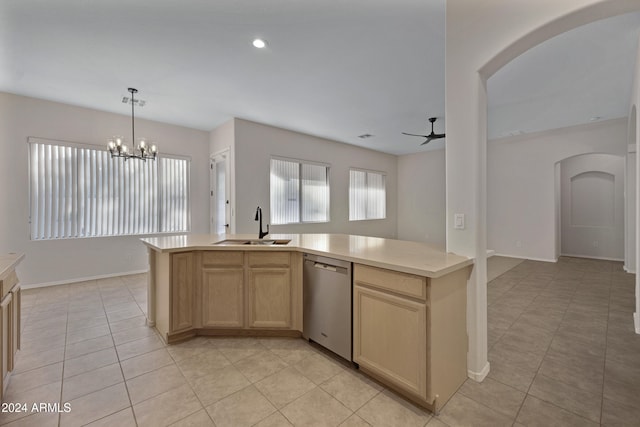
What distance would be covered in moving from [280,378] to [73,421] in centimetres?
125

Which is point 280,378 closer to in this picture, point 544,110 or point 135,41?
point 135,41

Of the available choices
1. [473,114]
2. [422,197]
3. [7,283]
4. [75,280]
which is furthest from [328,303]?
[422,197]

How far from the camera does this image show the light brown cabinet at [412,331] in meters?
1.63

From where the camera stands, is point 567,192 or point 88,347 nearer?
→ point 88,347

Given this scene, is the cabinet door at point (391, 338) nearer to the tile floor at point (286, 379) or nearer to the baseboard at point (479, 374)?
the tile floor at point (286, 379)

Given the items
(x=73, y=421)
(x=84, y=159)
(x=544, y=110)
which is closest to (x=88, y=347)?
(x=73, y=421)

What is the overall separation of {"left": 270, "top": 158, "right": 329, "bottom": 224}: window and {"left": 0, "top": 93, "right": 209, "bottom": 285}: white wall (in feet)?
7.43

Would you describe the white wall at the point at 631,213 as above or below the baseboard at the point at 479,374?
above

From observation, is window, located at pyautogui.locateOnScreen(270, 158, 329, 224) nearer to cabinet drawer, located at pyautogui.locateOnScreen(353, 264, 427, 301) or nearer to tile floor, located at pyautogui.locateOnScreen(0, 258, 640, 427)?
tile floor, located at pyautogui.locateOnScreen(0, 258, 640, 427)

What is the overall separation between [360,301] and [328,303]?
0.38m

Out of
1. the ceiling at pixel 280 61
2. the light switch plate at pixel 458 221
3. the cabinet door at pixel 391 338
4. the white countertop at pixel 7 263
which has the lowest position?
the cabinet door at pixel 391 338

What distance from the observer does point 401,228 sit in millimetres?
8820

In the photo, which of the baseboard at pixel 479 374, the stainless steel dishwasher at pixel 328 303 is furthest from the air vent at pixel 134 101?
the baseboard at pixel 479 374

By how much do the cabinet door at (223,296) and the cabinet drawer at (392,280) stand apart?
124 centimetres
